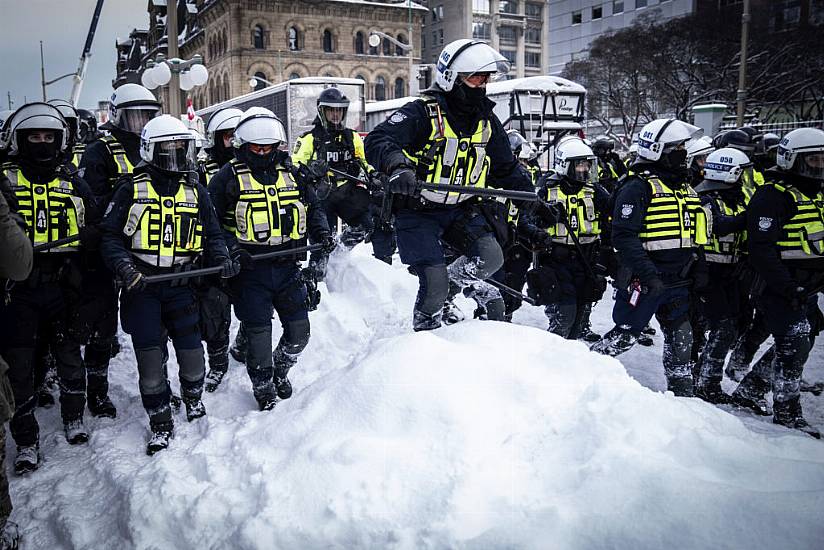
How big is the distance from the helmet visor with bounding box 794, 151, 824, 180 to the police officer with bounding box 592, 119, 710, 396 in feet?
2.44

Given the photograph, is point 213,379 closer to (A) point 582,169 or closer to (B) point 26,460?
(B) point 26,460

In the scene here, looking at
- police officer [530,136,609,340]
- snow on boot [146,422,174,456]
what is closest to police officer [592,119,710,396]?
police officer [530,136,609,340]

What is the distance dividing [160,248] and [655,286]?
3554 mm

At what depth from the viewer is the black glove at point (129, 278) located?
426 cm

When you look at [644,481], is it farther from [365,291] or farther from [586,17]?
[586,17]

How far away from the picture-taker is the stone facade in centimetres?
5069

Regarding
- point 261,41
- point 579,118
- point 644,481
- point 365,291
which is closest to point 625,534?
point 644,481

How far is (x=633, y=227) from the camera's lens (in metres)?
5.34

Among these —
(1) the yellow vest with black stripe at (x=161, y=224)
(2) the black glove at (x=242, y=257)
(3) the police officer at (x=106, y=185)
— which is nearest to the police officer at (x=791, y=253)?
(2) the black glove at (x=242, y=257)

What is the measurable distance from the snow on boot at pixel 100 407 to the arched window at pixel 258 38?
4989 centimetres

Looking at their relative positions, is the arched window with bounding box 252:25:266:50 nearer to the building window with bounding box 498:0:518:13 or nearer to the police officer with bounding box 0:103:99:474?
the building window with bounding box 498:0:518:13

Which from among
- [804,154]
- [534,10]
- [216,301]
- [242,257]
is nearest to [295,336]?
[216,301]

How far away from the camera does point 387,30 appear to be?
180ft

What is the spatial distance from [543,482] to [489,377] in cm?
78
